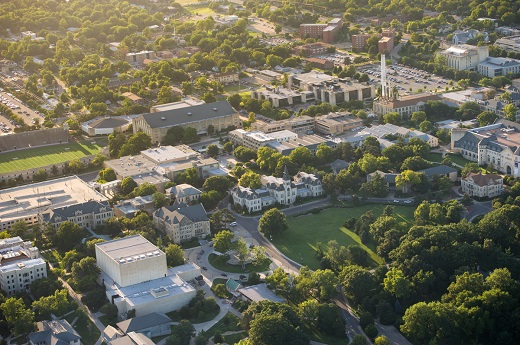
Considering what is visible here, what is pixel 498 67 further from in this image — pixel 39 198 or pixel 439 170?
pixel 39 198

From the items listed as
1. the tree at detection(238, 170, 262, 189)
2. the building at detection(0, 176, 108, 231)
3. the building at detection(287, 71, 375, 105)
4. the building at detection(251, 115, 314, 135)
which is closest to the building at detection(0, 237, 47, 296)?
the building at detection(0, 176, 108, 231)

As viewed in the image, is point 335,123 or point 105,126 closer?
point 335,123

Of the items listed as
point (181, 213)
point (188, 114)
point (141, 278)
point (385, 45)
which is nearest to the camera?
point (141, 278)

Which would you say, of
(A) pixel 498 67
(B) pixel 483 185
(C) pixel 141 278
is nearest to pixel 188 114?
(B) pixel 483 185

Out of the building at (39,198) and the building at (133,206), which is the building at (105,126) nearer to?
the building at (39,198)

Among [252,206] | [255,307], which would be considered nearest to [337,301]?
[255,307]

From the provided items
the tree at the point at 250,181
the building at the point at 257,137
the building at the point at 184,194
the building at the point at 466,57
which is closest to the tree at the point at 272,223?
the tree at the point at 250,181

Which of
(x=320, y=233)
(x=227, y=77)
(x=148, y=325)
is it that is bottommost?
(x=227, y=77)
